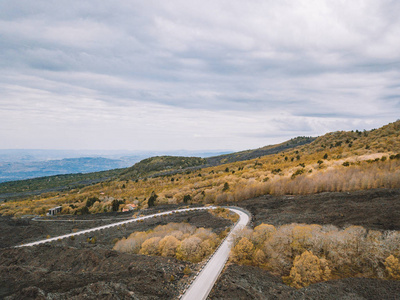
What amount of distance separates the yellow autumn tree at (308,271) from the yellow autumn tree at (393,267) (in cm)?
268

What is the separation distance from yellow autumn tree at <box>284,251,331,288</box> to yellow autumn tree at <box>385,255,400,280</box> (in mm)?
2677

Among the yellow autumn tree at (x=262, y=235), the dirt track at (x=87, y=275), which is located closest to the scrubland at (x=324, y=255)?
the yellow autumn tree at (x=262, y=235)

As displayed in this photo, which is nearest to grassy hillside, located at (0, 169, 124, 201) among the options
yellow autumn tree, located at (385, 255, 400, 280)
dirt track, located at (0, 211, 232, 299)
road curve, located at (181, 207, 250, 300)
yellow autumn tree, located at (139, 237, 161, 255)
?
dirt track, located at (0, 211, 232, 299)

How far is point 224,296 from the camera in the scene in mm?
11461

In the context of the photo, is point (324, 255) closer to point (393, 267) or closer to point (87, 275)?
point (393, 267)

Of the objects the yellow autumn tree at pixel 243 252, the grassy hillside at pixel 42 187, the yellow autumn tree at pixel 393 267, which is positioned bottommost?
the grassy hillside at pixel 42 187

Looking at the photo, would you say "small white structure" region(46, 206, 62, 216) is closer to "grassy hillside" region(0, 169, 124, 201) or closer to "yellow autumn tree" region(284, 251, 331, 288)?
"yellow autumn tree" region(284, 251, 331, 288)

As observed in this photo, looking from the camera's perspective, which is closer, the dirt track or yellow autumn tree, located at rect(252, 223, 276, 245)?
A: the dirt track

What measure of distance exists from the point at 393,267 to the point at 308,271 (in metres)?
3.93

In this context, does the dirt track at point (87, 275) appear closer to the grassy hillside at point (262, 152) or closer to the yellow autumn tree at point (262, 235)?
the yellow autumn tree at point (262, 235)

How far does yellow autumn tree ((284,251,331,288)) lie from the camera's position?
1138 centimetres

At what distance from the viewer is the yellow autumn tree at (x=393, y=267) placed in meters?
A: 10.3

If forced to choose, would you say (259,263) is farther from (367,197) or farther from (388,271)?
(367,197)

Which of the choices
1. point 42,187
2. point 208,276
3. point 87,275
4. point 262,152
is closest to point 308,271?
point 208,276
